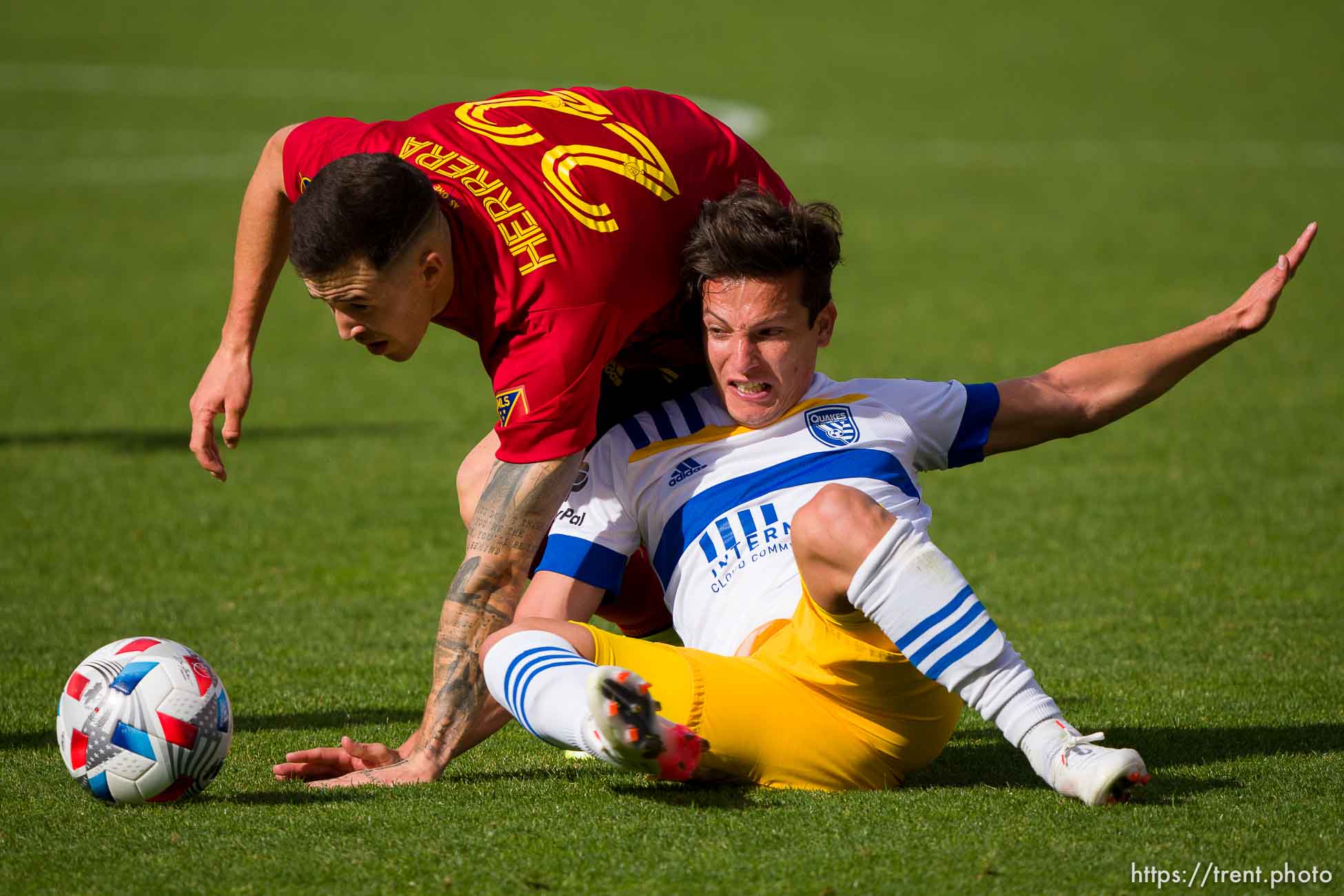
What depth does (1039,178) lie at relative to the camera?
975 inches

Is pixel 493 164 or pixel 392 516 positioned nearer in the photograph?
pixel 493 164

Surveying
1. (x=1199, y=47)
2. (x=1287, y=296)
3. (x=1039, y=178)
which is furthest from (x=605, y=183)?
(x=1199, y=47)

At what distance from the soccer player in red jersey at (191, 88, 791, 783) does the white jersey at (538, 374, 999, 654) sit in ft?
0.86

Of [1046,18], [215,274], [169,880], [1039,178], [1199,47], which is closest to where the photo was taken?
[169,880]

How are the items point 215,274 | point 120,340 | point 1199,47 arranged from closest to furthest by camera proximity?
point 120,340 → point 215,274 → point 1199,47

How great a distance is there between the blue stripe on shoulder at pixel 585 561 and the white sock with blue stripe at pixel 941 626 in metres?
0.96

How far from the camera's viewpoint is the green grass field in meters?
3.98

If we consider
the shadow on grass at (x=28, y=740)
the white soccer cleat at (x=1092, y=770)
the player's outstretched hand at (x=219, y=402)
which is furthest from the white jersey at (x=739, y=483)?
the shadow on grass at (x=28, y=740)

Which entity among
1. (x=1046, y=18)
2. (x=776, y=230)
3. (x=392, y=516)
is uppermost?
(x=1046, y=18)

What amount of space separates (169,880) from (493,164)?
7.10ft

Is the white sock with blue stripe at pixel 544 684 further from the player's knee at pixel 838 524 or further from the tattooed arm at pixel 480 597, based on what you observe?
the player's knee at pixel 838 524

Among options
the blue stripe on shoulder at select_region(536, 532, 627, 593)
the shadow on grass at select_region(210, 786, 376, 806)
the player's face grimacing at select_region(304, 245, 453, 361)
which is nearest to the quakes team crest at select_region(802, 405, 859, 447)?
the blue stripe on shoulder at select_region(536, 532, 627, 593)

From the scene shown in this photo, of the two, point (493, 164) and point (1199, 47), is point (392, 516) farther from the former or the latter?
point (1199, 47)

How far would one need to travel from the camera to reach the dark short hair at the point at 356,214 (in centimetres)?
429
